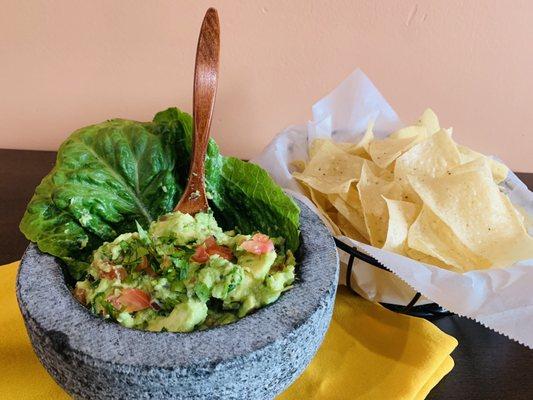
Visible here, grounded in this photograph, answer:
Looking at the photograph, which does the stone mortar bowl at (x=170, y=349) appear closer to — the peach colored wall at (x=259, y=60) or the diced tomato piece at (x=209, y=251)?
the diced tomato piece at (x=209, y=251)

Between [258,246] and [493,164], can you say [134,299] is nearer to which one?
[258,246]

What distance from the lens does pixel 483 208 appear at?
107 cm

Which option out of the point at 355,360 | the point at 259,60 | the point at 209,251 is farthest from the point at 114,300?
the point at 259,60

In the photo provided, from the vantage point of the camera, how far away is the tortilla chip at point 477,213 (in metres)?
1.04

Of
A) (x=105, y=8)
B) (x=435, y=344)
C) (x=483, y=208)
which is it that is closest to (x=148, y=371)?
(x=435, y=344)

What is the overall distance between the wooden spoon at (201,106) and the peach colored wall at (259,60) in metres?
0.45

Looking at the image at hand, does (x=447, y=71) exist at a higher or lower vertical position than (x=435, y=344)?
higher

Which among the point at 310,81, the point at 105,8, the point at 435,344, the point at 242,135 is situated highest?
the point at 105,8

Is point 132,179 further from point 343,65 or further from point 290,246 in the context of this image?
point 343,65

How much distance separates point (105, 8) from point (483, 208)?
3.08 feet

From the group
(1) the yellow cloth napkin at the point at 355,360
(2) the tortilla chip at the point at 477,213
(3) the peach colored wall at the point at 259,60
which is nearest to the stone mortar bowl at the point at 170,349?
(1) the yellow cloth napkin at the point at 355,360

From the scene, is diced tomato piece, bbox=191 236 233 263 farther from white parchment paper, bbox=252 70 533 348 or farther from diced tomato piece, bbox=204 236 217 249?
white parchment paper, bbox=252 70 533 348

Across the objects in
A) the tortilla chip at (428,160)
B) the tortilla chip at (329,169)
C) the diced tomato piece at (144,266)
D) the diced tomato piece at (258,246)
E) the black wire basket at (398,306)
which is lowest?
the black wire basket at (398,306)

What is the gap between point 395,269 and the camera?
0.94 meters
